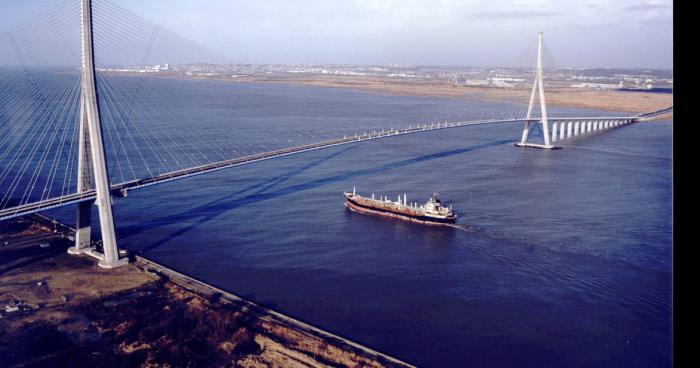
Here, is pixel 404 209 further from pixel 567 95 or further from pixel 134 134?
pixel 567 95

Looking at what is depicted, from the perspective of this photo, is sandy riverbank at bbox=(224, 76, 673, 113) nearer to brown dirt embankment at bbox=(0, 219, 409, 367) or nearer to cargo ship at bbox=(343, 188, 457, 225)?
cargo ship at bbox=(343, 188, 457, 225)

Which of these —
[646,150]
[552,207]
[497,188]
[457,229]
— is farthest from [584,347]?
[646,150]

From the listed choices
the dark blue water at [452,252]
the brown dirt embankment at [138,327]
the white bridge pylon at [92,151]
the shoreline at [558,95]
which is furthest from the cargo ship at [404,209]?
the shoreline at [558,95]

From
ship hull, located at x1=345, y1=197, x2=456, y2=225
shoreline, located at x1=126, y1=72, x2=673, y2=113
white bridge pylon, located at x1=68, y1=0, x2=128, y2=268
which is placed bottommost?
ship hull, located at x1=345, y1=197, x2=456, y2=225

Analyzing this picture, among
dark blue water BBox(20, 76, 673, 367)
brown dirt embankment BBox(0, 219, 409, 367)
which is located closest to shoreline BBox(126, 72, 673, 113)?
dark blue water BBox(20, 76, 673, 367)

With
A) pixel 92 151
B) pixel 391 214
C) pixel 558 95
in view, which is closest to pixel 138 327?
pixel 92 151
